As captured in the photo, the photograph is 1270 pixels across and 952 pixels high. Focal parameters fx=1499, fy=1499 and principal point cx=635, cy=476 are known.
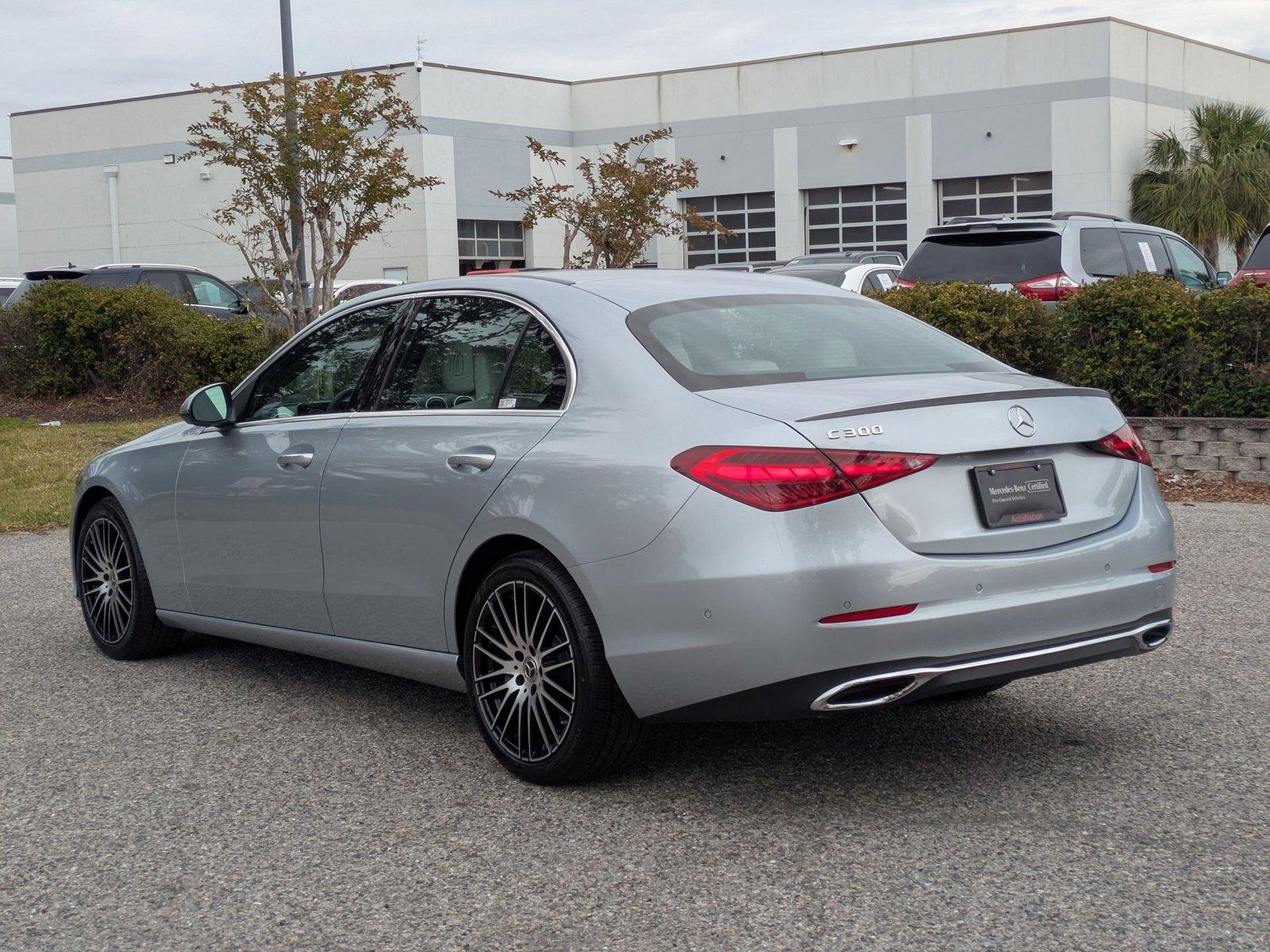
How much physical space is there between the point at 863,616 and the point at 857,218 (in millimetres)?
40598

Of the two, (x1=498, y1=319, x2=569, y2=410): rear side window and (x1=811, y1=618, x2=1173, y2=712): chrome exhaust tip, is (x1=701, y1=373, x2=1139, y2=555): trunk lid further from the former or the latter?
(x1=498, y1=319, x2=569, y2=410): rear side window

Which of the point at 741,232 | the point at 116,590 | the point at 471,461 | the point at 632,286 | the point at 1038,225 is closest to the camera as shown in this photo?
the point at 471,461

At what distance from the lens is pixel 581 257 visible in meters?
21.0

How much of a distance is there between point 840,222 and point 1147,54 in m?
9.40

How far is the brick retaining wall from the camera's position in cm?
1106

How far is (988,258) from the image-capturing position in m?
13.8

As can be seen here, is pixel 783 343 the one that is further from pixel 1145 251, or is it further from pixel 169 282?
pixel 169 282

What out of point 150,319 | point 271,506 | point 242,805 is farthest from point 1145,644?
point 150,319

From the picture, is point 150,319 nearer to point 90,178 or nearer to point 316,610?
point 316,610

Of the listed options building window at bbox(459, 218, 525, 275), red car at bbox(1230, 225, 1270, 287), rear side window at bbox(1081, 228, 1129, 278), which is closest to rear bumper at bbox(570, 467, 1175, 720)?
rear side window at bbox(1081, 228, 1129, 278)

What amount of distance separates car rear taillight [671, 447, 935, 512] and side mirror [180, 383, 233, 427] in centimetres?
265

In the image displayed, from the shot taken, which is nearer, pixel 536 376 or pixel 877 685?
pixel 877 685

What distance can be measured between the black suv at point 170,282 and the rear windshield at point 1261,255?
42.5 ft

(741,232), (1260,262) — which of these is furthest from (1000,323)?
(741,232)
